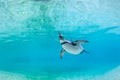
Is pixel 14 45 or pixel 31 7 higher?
pixel 31 7

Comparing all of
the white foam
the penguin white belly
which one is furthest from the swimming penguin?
the white foam

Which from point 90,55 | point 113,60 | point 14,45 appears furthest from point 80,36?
point 14,45

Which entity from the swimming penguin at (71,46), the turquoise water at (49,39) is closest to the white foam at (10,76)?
the turquoise water at (49,39)

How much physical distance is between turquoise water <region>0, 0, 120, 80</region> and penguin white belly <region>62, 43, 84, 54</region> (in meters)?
0.04

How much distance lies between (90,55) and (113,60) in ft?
0.67

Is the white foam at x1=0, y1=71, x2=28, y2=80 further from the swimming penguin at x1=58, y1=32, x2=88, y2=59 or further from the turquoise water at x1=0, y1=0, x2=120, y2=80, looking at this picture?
the swimming penguin at x1=58, y1=32, x2=88, y2=59

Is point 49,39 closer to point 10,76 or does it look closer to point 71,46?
point 71,46

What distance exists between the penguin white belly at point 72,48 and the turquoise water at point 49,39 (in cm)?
4

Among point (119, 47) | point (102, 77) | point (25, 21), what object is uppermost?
point (25, 21)

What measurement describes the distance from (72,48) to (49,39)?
0.66ft

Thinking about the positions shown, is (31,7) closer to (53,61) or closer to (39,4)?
(39,4)

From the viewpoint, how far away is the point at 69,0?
263 centimetres

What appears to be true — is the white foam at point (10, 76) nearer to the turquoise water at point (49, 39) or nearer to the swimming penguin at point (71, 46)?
the turquoise water at point (49, 39)

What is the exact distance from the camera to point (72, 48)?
2568 millimetres
